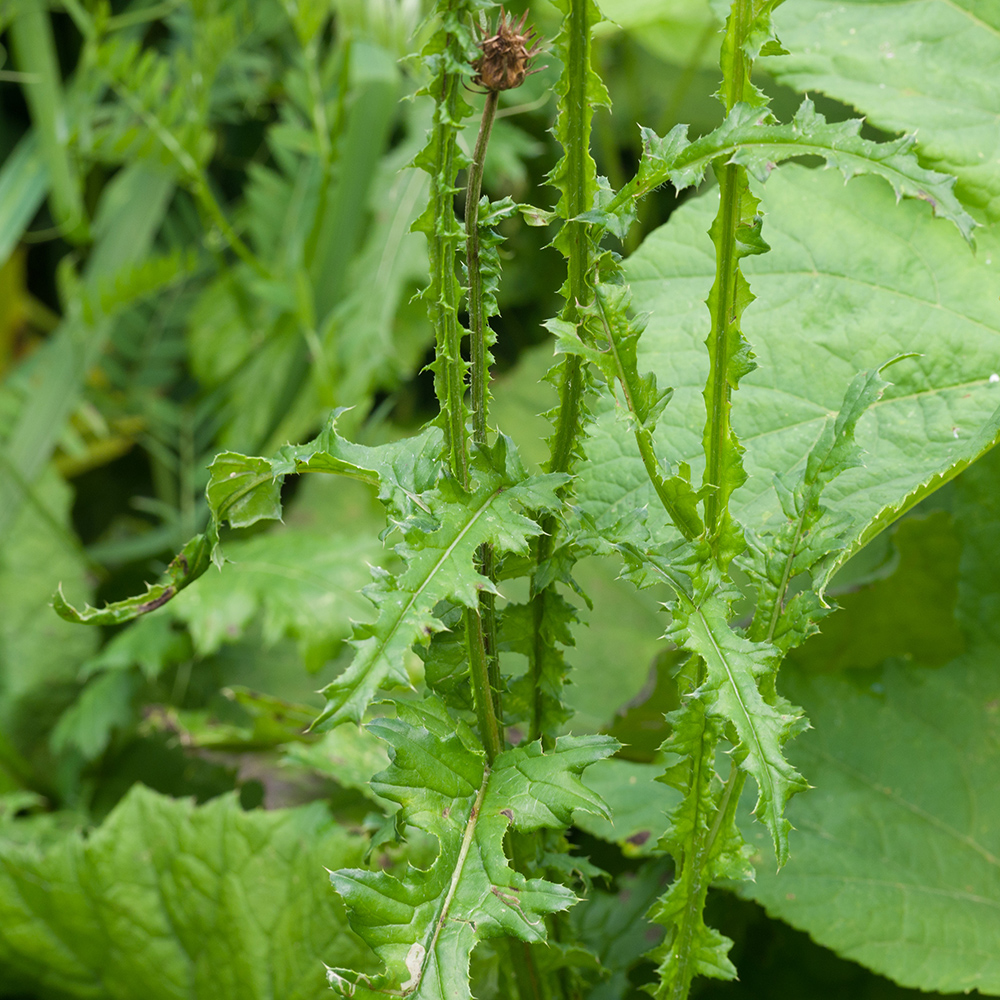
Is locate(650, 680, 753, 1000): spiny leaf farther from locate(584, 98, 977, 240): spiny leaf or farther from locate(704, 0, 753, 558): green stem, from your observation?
locate(584, 98, 977, 240): spiny leaf

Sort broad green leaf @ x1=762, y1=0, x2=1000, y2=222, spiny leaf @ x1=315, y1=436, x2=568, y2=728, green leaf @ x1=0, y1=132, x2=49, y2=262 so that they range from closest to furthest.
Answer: spiny leaf @ x1=315, y1=436, x2=568, y2=728 < broad green leaf @ x1=762, y1=0, x2=1000, y2=222 < green leaf @ x1=0, y1=132, x2=49, y2=262

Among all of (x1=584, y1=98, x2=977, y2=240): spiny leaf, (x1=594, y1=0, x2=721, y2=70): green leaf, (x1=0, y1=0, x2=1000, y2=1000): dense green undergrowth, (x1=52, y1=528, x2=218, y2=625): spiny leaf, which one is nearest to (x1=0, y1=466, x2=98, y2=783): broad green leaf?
(x1=0, y1=0, x2=1000, y2=1000): dense green undergrowth

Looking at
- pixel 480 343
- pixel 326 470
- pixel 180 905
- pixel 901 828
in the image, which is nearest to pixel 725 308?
pixel 480 343

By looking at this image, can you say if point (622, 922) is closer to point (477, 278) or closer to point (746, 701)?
point (746, 701)

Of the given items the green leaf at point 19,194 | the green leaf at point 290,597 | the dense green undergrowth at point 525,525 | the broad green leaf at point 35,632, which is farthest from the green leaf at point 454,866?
the green leaf at point 19,194

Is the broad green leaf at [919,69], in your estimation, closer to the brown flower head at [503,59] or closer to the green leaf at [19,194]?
the brown flower head at [503,59]

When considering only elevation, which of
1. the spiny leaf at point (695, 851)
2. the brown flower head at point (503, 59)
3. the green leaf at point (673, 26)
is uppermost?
the brown flower head at point (503, 59)
